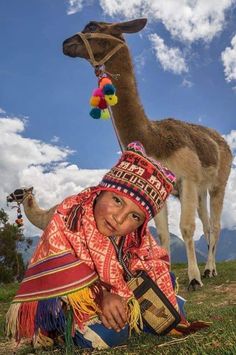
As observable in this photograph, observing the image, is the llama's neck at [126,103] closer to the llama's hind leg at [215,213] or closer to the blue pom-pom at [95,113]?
the blue pom-pom at [95,113]

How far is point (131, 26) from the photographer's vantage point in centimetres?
742

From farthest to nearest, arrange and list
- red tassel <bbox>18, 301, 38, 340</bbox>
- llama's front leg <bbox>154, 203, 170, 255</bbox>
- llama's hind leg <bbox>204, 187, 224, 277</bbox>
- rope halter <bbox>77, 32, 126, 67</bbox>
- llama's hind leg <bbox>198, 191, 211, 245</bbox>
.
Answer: llama's hind leg <bbox>198, 191, 211, 245</bbox>, llama's hind leg <bbox>204, 187, 224, 277</bbox>, llama's front leg <bbox>154, 203, 170, 255</bbox>, rope halter <bbox>77, 32, 126, 67</bbox>, red tassel <bbox>18, 301, 38, 340</bbox>

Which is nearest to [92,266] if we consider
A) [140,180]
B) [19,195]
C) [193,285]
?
[140,180]

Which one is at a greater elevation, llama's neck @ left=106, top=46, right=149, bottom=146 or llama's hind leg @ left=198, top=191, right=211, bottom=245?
llama's neck @ left=106, top=46, right=149, bottom=146

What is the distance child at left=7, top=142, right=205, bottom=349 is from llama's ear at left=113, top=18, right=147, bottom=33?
4589mm

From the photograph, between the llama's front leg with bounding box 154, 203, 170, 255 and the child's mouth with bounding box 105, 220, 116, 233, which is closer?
the child's mouth with bounding box 105, 220, 116, 233

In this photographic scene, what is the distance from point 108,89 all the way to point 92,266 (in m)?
4.16

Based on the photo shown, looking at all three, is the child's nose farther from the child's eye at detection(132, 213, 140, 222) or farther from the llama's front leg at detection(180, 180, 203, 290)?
the llama's front leg at detection(180, 180, 203, 290)

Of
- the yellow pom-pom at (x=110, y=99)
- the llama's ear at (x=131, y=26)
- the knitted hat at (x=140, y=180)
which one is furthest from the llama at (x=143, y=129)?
the knitted hat at (x=140, y=180)

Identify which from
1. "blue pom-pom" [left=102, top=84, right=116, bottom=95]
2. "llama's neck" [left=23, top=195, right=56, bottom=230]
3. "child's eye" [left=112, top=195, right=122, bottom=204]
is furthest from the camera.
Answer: "llama's neck" [left=23, top=195, right=56, bottom=230]

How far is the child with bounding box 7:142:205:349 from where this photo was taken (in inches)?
110

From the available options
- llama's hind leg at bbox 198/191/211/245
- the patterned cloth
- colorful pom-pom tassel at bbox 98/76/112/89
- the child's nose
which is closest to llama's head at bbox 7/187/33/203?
llama's hind leg at bbox 198/191/211/245

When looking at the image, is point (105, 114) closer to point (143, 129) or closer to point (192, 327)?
point (143, 129)

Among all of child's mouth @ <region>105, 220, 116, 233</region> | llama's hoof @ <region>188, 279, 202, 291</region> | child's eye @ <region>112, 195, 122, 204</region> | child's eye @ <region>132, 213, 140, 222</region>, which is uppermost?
child's eye @ <region>112, 195, 122, 204</region>
